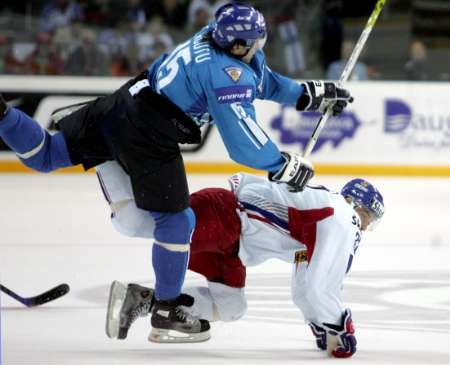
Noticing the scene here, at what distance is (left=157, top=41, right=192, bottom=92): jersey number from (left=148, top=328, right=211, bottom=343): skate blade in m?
0.78

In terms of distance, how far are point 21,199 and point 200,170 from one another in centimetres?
167

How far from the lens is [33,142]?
349 cm

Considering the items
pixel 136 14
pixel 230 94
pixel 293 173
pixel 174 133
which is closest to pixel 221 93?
pixel 230 94

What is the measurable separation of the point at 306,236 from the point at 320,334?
12.6 inches

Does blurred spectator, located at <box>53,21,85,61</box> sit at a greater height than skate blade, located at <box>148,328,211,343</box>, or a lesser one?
lesser

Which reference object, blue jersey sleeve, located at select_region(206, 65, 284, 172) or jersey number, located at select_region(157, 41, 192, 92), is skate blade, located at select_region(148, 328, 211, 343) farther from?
jersey number, located at select_region(157, 41, 192, 92)

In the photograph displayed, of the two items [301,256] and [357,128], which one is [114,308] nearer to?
[301,256]

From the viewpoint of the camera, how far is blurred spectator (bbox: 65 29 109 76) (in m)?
8.10

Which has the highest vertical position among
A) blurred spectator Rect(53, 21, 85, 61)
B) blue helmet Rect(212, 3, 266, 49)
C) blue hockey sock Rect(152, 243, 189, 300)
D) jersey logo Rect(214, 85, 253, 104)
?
blue helmet Rect(212, 3, 266, 49)

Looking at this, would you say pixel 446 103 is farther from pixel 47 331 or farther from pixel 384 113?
pixel 47 331

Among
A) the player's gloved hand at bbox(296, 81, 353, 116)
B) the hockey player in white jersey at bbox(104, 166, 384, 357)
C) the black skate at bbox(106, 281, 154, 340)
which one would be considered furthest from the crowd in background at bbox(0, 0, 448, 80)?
the black skate at bbox(106, 281, 154, 340)

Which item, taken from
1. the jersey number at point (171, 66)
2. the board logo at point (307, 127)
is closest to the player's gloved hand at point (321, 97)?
the jersey number at point (171, 66)

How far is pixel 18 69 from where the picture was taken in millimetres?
8023

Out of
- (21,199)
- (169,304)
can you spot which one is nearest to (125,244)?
(21,199)
